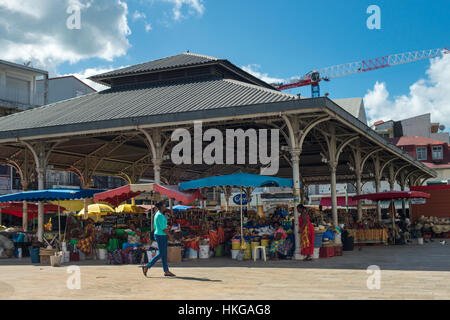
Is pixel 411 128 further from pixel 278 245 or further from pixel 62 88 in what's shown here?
pixel 278 245

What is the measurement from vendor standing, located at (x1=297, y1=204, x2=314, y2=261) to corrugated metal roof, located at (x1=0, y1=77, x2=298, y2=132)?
10.5ft

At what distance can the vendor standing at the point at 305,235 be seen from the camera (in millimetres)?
13039

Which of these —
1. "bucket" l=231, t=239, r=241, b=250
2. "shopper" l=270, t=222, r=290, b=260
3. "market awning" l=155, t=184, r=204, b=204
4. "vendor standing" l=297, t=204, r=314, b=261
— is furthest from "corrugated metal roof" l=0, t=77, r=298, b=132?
"bucket" l=231, t=239, r=241, b=250

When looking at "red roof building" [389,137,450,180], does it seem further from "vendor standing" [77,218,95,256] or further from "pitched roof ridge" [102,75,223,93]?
"vendor standing" [77,218,95,256]

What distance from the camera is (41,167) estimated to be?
701 inches

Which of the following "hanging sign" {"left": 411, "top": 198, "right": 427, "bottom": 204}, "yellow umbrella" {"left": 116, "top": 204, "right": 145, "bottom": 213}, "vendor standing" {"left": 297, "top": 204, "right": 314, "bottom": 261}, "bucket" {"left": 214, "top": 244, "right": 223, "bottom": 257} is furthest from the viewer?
"hanging sign" {"left": 411, "top": 198, "right": 427, "bottom": 204}

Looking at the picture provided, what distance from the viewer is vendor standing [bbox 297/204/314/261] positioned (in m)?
13.0

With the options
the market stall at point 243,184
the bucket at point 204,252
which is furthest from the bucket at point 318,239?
the bucket at point 204,252

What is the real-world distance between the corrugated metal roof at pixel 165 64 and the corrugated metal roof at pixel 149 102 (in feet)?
2.62

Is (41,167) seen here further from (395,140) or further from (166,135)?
(395,140)

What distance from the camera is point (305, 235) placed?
43.0 ft

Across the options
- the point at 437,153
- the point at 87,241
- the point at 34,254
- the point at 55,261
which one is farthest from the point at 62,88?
the point at 437,153

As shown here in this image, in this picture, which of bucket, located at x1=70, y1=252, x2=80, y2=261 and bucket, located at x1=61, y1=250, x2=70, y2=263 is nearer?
bucket, located at x1=61, y1=250, x2=70, y2=263
